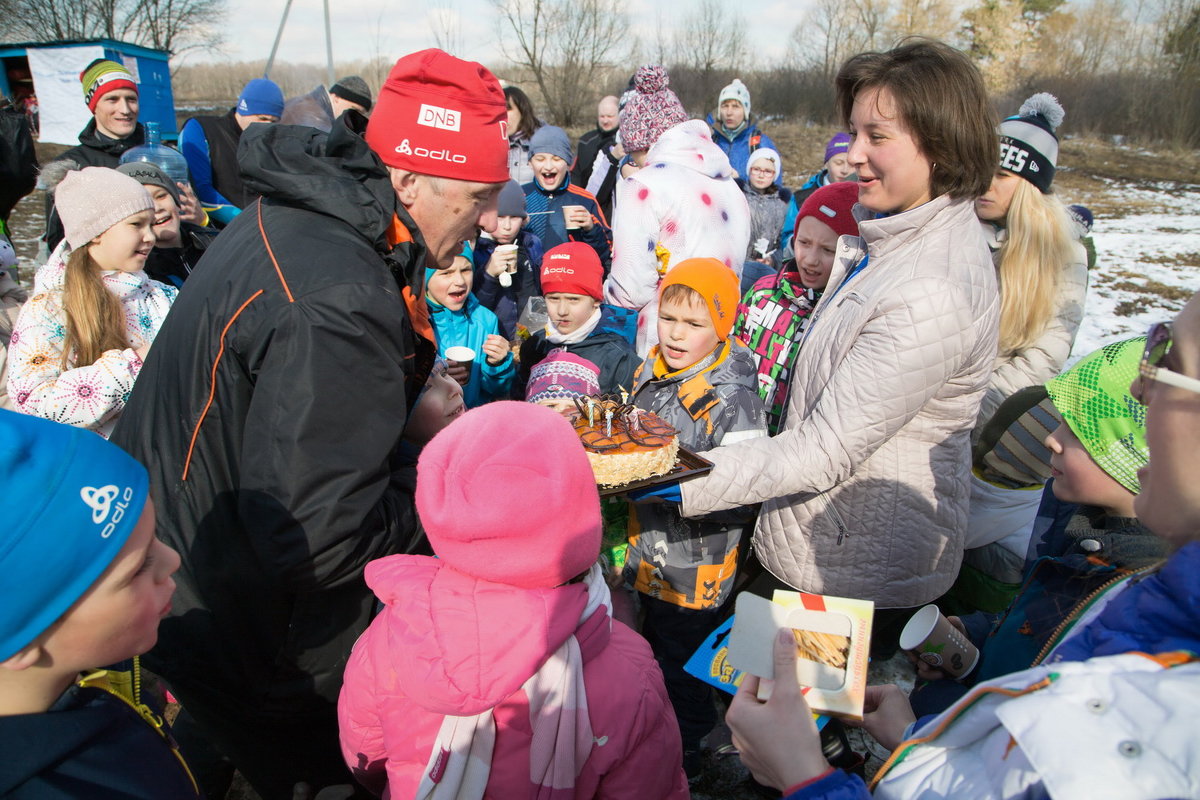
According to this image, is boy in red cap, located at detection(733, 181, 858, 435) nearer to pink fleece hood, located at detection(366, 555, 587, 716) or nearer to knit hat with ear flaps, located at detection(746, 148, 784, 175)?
pink fleece hood, located at detection(366, 555, 587, 716)

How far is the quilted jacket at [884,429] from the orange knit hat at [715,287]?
0.53 meters

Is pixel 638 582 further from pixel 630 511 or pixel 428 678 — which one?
pixel 428 678

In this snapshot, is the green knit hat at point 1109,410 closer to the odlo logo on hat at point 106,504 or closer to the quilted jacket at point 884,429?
the quilted jacket at point 884,429

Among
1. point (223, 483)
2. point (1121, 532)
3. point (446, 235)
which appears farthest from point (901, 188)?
point (223, 483)

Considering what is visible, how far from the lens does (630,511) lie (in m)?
3.00

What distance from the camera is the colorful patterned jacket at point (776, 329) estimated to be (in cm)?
349

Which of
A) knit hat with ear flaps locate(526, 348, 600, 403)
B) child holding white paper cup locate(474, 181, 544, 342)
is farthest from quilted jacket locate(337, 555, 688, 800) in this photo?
child holding white paper cup locate(474, 181, 544, 342)

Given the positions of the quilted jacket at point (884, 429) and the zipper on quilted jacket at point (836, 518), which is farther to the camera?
the zipper on quilted jacket at point (836, 518)

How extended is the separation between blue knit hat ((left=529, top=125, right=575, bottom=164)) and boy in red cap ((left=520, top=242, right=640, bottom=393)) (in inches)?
98.8

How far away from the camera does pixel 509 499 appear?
1.39 metres

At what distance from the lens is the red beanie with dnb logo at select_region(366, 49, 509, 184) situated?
76.4 inches

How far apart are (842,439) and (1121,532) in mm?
757

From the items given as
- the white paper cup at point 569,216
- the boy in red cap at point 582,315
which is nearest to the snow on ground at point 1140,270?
the white paper cup at point 569,216

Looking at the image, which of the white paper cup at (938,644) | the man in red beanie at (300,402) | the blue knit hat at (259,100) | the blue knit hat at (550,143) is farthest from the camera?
the blue knit hat at (259,100)
